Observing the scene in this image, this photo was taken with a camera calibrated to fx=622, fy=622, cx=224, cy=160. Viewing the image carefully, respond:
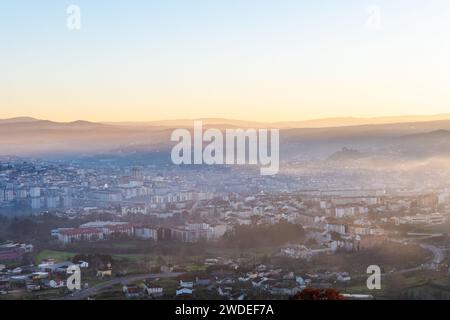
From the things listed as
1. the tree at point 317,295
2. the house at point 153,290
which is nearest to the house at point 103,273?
the house at point 153,290

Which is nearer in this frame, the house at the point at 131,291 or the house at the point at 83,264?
the house at the point at 131,291

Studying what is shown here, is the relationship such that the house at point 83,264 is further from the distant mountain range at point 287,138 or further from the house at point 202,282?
the distant mountain range at point 287,138

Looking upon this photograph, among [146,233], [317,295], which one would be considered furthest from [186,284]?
[317,295]

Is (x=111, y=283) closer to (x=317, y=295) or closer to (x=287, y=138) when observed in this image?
(x=317, y=295)

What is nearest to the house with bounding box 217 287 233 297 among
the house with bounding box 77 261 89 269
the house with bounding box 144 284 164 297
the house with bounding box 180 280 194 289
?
the house with bounding box 180 280 194 289

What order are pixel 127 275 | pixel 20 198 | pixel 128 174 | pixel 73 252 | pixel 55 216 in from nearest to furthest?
pixel 127 275 → pixel 73 252 → pixel 55 216 → pixel 20 198 → pixel 128 174

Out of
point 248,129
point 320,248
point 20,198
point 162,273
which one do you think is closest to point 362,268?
point 320,248

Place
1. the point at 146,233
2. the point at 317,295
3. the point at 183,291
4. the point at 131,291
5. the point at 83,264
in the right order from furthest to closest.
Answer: the point at 146,233 → the point at 83,264 → the point at 131,291 → the point at 183,291 → the point at 317,295

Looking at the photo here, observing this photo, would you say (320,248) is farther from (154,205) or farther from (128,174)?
(128,174)
